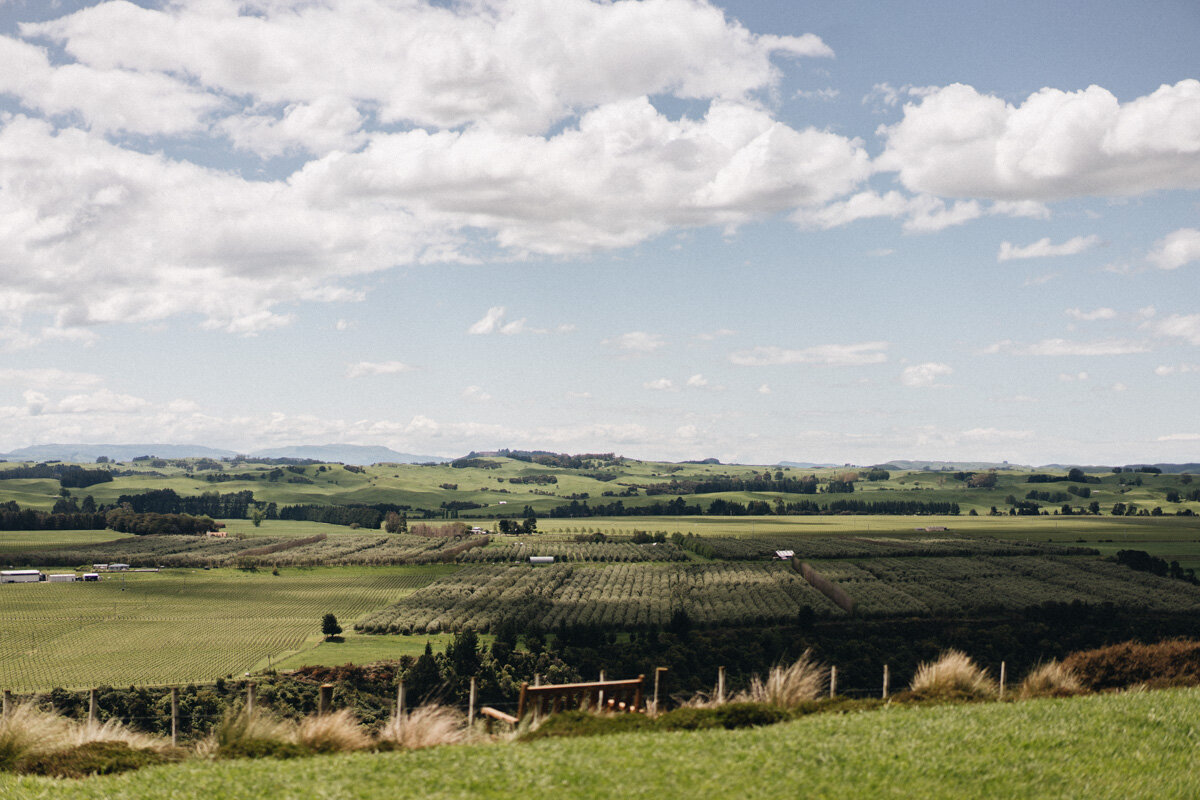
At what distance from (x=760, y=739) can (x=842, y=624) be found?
82328 mm

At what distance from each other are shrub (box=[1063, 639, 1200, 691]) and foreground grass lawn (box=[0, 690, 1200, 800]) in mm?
5339

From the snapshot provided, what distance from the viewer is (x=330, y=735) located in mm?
13883

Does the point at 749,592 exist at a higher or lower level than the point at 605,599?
higher

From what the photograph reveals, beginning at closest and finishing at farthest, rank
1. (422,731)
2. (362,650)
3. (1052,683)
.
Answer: (422,731) < (1052,683) < (362,650)

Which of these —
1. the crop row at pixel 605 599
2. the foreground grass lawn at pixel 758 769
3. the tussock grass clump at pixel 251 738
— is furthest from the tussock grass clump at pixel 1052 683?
the crop row at pixel 605 599

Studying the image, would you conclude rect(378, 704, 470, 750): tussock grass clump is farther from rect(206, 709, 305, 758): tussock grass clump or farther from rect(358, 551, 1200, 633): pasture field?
rect(358, 551, 1200, 633): pasture field

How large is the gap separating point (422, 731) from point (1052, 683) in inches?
530

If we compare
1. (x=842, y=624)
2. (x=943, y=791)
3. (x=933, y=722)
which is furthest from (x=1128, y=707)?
(x=842, y=624)

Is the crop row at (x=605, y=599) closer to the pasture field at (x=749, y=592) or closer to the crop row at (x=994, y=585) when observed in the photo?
the pasture field at (x=749, y=592)

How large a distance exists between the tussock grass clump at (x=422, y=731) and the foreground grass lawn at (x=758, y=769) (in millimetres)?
856

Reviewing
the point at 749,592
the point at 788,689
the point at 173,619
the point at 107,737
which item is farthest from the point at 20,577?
the point at 788,689

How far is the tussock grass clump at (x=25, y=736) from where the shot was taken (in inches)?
534

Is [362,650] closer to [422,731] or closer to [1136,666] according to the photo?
[422,731]

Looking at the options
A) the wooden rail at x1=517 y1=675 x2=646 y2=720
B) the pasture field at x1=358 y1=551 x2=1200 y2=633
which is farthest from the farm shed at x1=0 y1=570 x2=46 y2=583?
the wooden rail at x1=517 y1=675 x2=646 y2=720
